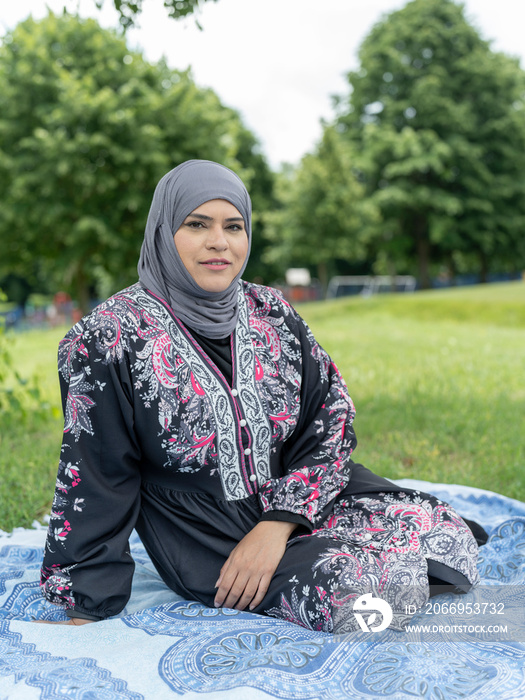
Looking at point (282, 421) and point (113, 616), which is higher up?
point (282, 421)

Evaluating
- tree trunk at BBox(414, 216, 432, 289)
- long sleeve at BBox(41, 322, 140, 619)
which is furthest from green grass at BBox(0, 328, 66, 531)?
tree trunk at BBox(414, 216, 432, 289)

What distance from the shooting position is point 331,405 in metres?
2.55

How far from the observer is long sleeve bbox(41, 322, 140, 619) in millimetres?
2121

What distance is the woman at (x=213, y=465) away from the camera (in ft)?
6.98

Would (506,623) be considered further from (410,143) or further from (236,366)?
(410,143)

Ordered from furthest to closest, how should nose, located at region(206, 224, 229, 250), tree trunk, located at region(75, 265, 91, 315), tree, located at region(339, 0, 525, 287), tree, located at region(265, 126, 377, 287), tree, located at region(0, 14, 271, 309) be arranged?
tree, located at region(339, 0, 525, 287)
tree, located at region(265, 126, 377, 287)
tree trunk, located at region(75, 265, 91, 315)
tree, located at region(0, 14, 271, 309)
nose, located at region(206, 224, 229, 250)

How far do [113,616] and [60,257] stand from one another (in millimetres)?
15498

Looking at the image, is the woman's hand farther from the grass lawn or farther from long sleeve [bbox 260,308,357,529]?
the grass lawn

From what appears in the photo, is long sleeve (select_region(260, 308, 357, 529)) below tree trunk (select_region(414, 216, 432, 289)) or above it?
below

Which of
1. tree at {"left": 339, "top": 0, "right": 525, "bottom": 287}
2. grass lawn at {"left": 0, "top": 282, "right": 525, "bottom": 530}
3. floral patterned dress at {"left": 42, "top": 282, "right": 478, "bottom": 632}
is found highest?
tree at {"left": 339, "top": 0, "right": 525, "bottom": 287}

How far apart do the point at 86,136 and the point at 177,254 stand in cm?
1423

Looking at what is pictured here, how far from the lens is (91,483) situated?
2.12m

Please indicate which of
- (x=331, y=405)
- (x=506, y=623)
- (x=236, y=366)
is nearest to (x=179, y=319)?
(x=236, y=366)

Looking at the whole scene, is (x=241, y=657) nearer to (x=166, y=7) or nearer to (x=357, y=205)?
(x=166, y=7)
